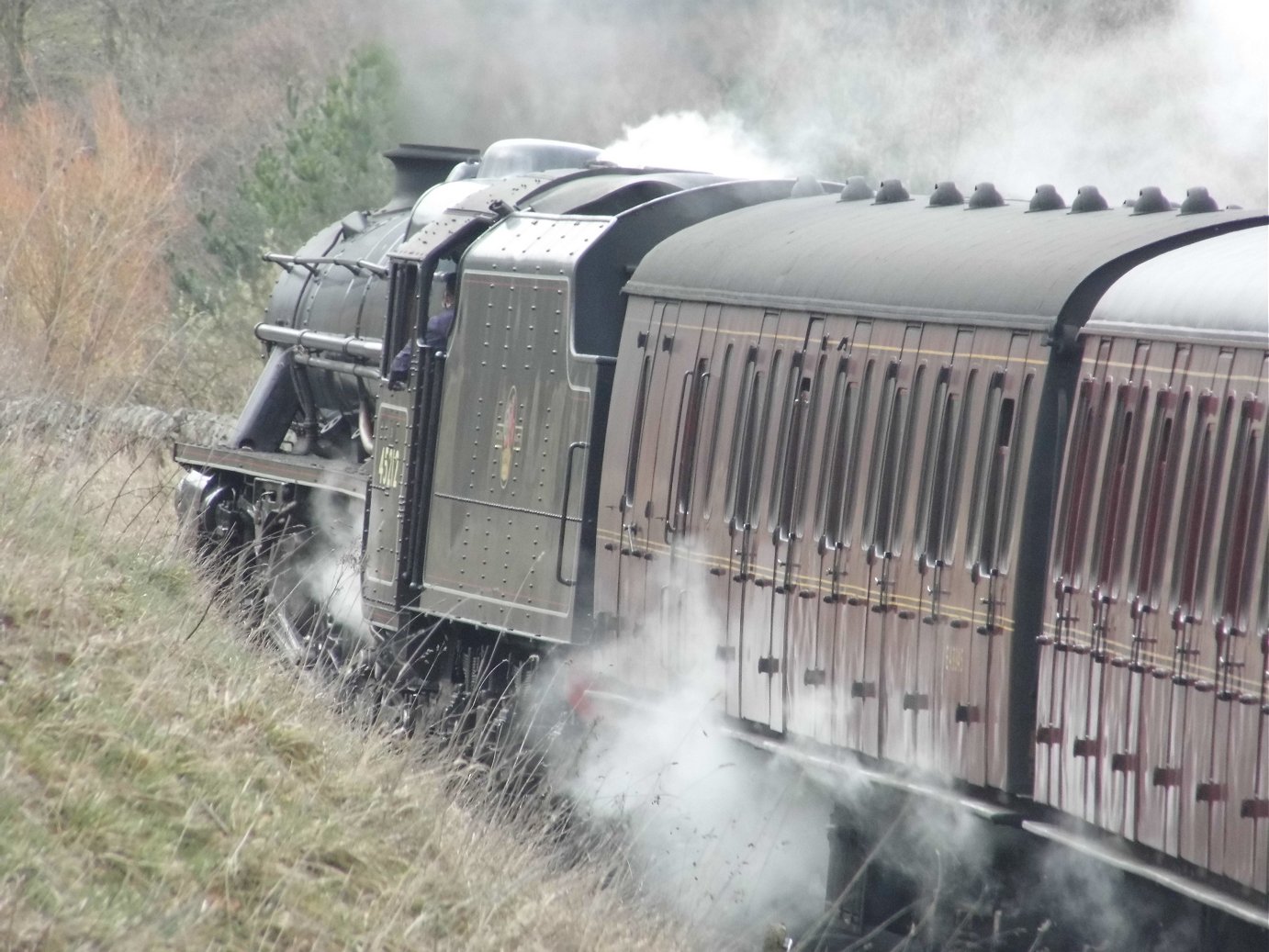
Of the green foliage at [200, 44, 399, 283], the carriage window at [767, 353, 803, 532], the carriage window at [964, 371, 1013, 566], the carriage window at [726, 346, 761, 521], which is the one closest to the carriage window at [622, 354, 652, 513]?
the carriage window at [726, 346, 761, 521]

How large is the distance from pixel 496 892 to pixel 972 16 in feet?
92.6

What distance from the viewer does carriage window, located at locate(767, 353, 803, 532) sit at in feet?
24.5

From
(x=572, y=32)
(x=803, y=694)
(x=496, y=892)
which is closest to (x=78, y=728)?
(x=496, y=892)

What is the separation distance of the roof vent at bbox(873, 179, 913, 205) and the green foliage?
1902cm

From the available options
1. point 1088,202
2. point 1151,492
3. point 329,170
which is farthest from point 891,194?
point 329,170

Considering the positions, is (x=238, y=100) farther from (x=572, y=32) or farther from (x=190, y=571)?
(x=190, y=571)

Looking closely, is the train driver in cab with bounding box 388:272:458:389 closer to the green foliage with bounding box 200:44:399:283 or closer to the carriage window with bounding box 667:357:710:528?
the carriage window with bounding box 667:357:710:528

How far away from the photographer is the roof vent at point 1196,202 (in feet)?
22.0

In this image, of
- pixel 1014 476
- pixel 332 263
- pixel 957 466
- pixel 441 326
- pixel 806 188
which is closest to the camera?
pixel 1014 476

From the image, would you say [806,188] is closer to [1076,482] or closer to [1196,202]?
[1196,202]

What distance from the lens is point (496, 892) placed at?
5520mm

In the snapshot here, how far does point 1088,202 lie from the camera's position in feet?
24.1

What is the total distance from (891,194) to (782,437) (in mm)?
1621

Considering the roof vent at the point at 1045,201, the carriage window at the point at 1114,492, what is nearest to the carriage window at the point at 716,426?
the roof vent at the point at 1045,201
